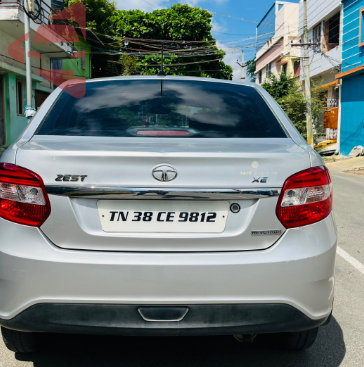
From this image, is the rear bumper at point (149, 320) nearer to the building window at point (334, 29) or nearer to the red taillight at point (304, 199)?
the red taillight at point (304, 199)

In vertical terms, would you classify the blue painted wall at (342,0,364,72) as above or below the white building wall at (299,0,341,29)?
below

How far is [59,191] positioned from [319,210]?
3.80ft

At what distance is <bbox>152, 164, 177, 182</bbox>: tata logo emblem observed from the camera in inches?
78.3

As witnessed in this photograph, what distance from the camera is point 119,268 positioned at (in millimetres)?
1959

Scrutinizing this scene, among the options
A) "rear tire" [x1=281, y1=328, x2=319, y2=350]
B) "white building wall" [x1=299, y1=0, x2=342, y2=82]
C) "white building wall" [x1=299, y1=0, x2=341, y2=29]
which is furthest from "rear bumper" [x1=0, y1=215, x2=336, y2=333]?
"white building wall" [x1=299, y1=0, x2=341, y2=29]

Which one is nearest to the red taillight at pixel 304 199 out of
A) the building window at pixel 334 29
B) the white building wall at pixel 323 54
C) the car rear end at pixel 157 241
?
the car rear end at pixel 157 241

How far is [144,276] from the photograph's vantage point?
1.96 m

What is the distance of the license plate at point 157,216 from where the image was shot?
2.01 meters

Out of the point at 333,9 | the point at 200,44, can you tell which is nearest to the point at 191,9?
the point at 200,44

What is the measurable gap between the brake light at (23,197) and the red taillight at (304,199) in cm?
102

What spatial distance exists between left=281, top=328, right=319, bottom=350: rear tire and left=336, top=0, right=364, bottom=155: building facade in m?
21.2

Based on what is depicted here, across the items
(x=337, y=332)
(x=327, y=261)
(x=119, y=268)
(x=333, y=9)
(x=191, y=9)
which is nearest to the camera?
(x=119, y=268)

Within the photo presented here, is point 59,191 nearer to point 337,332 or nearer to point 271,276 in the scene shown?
point 271,276

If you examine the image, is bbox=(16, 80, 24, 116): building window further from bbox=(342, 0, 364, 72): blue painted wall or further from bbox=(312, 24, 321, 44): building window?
bbox=(312, 24, 321, 44): building window
